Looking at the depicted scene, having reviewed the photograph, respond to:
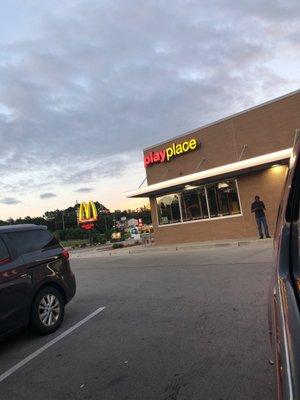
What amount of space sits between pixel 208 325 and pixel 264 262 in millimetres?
6070

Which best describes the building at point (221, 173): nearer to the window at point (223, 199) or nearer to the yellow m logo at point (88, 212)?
the window at point (223, 199)

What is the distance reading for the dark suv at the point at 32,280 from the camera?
631cm

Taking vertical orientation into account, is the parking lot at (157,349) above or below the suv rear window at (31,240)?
below

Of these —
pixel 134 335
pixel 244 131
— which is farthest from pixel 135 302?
pixel 244 131

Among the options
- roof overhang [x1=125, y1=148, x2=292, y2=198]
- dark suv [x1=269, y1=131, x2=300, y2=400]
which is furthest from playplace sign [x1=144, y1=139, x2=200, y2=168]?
dark suv [x1=269, y1=131, x2=300, y2=400]

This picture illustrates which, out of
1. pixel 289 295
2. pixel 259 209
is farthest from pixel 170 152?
pixel 289 295

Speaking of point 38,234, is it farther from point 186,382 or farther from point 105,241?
point 105,241

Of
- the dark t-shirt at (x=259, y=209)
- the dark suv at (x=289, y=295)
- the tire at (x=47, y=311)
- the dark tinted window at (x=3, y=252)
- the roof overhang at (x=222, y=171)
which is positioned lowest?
the tire at (x=47, y=311)

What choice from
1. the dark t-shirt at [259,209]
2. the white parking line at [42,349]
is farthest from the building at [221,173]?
the white parking line at [42,349]

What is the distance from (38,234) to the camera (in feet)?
24.9

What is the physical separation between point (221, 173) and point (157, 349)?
15753mm

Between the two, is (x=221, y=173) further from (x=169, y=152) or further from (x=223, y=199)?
(x=169, y=152)

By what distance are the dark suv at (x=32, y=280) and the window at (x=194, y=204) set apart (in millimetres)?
16382

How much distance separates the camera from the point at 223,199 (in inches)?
891
